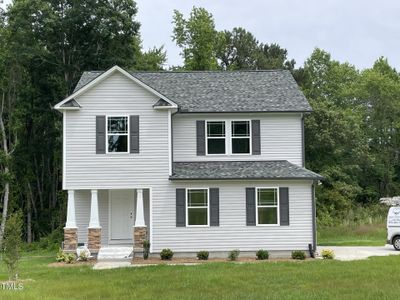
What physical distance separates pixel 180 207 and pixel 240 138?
13.5ft

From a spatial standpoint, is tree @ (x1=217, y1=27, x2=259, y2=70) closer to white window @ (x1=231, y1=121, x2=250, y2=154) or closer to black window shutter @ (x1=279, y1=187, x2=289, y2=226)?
white window @ (x1=231, y1=121, x2=250, y2=154)

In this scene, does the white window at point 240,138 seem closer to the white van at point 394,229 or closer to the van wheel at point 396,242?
the white van at point 394,229

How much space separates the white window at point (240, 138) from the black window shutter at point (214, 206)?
2.40 m

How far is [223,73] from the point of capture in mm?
27031

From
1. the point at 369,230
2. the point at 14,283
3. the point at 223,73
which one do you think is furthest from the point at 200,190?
the point at 369,230

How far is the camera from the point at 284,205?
875 inches

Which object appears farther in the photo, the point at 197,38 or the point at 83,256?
the point at 197,38

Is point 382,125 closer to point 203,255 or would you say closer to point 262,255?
point 262,255

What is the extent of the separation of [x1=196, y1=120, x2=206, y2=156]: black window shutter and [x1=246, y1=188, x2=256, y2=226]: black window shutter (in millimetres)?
2838

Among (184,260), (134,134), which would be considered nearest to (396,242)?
(184,260)

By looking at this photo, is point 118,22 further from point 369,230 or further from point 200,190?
point 369,230

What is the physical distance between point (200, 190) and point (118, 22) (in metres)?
16.1

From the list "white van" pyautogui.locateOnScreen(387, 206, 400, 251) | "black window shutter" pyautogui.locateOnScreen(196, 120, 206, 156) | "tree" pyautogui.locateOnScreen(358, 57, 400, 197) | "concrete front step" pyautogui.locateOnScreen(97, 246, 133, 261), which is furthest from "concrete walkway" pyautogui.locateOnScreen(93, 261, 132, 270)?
"tree" pyautogui.locateOnScreen(358, 57, 400, 197)

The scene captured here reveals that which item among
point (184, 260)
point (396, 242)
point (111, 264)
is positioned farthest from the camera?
point (396, 242)
